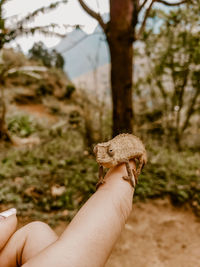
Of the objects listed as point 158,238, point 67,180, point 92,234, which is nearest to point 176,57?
point 67,180

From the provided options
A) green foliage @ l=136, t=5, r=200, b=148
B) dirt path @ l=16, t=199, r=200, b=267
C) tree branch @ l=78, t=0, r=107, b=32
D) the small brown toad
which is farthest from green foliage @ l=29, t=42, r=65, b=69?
the small brown toad

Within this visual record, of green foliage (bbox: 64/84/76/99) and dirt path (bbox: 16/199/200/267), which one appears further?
green foliage (bbox: 64/84/76/99)

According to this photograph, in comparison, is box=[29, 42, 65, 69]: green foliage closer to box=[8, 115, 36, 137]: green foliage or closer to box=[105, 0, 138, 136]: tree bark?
box=[8, 115, 36, 137]: green foliage

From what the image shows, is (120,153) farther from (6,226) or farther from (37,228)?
(6,226)

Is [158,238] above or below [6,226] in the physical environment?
below

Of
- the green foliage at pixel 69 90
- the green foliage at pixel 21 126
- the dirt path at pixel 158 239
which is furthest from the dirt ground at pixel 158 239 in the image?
the green foliage at pixel 69 90

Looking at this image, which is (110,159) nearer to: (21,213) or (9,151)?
(21,213)

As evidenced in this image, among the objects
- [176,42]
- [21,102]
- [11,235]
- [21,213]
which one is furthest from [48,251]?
[21,102]
